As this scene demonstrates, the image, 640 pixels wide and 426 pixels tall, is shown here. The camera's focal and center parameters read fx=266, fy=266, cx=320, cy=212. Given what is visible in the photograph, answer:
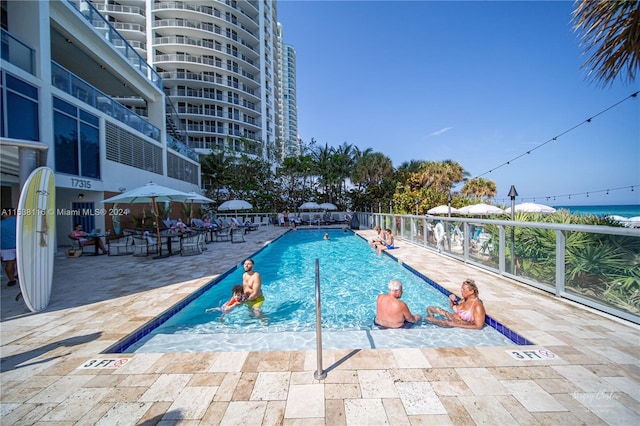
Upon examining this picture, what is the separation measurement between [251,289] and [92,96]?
11.9 meters

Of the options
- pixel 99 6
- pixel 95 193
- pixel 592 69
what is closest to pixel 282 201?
pixel 95 193

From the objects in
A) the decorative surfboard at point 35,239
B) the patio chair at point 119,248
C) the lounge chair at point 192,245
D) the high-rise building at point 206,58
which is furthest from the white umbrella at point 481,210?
the high-rise building at point 206,58

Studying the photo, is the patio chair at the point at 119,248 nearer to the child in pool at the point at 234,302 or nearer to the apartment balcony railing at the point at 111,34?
the child in pool at the point at 234,302

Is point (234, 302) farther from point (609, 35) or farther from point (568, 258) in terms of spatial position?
point (609, 35)

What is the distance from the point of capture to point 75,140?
995 cm

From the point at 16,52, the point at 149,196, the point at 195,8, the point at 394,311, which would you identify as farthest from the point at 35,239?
the point at 195,8

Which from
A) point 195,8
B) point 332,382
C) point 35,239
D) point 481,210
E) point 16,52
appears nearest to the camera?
point 332,382

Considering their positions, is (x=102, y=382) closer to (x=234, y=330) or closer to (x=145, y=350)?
(x=145, y=350)

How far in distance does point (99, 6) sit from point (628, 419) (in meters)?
48.9

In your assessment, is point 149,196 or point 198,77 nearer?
point 149,196

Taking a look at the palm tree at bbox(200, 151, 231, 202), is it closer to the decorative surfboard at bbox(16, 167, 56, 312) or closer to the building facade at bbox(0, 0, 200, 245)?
the building facade at bbox(0, 0, 200, 245)

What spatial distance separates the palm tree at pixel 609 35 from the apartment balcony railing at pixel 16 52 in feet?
42.9

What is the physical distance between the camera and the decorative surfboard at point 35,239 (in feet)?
12.6

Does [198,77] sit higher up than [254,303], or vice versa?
[198,77]
